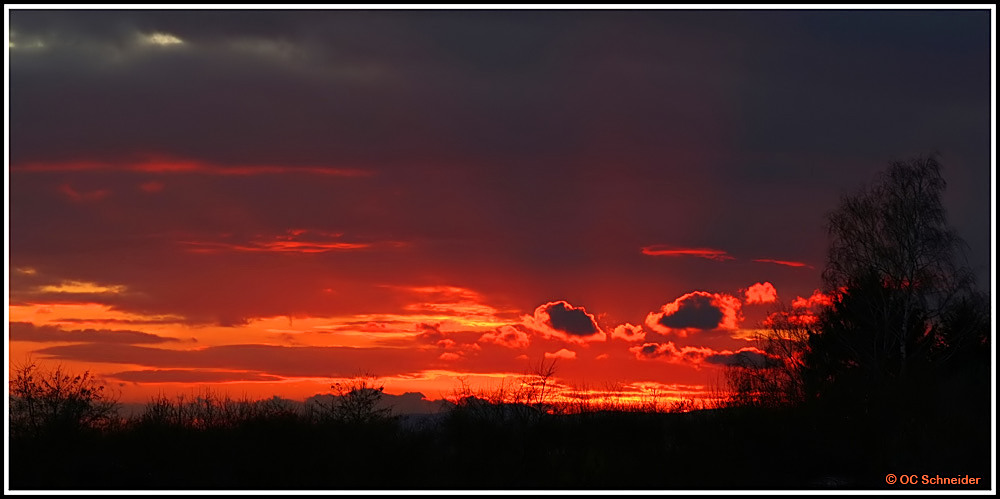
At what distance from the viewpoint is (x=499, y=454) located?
25203 mm

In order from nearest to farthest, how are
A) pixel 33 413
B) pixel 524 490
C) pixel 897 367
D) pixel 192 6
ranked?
pixel 192 6 < pixel 524 490 < pixel 33 413 < pixel 897 367

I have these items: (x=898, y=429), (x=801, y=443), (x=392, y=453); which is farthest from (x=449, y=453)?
(x=898, y=429)

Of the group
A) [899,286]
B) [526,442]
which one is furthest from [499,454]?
[899,286]

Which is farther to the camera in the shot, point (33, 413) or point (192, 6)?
point (33, 413)

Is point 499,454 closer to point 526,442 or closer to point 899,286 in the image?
point 526,442

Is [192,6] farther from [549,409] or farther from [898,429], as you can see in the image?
[898,429]

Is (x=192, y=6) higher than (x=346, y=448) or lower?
higher

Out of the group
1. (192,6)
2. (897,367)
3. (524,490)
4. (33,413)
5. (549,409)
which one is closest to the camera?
(192,6)

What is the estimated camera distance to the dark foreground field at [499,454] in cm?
2334

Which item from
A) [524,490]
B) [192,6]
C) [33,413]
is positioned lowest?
[524,490]

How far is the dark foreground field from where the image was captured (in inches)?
919

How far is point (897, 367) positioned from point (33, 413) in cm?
2765

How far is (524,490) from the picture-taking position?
23078 millimetres

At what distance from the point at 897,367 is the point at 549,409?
1544 cm
